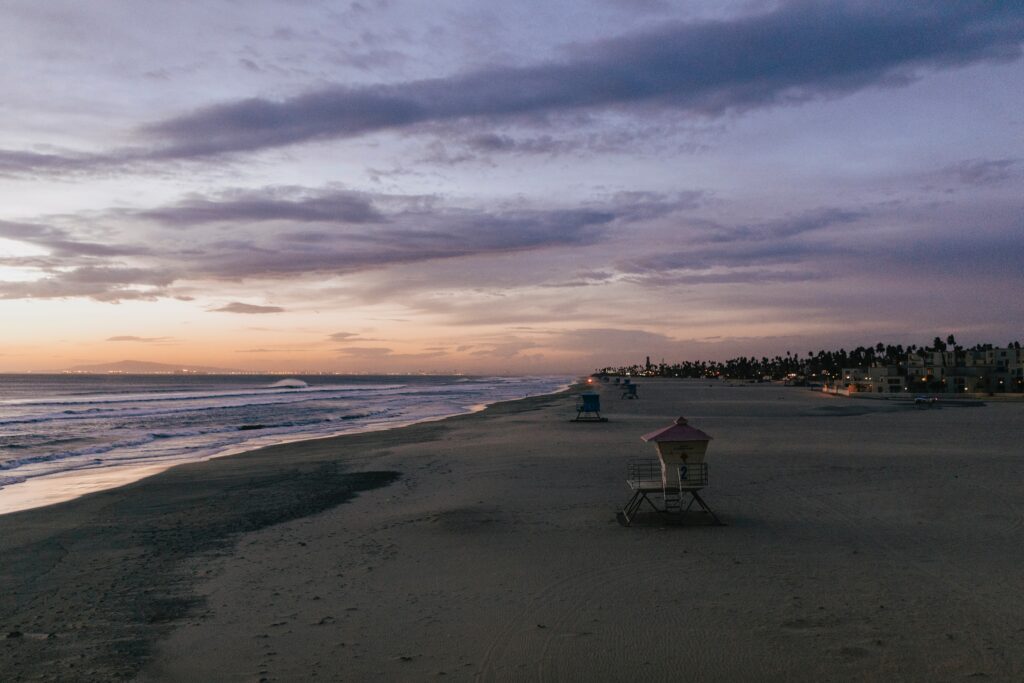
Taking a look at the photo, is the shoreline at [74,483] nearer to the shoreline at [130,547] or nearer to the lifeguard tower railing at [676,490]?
the shoreline at [130,547]

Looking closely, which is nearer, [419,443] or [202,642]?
[202,642]

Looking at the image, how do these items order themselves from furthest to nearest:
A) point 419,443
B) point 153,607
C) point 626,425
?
point 626,425
point 419,443
point 153,607

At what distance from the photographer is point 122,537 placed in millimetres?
12758

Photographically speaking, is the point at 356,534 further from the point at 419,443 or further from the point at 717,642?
the point at 419,443

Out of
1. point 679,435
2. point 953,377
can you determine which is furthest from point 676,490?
point 953,377

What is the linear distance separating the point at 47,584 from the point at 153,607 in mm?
2346

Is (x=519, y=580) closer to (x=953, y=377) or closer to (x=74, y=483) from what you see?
(x=74, y=483)

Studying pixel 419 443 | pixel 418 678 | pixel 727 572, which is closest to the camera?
pixel 418 678

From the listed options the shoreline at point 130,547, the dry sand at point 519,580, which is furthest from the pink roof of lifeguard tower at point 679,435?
the shoreline at point 130,547

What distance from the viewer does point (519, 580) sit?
31.5 feet

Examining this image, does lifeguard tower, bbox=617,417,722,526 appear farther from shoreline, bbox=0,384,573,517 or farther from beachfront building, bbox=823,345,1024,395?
beachfront building, bbox=823,345,1024,395

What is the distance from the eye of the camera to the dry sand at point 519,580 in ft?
23.1

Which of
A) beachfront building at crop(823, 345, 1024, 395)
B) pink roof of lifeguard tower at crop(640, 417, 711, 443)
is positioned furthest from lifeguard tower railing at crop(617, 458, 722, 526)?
beachfront building at crop(823, 345, 1024, 395)

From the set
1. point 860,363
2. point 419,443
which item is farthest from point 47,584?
point 860,363
